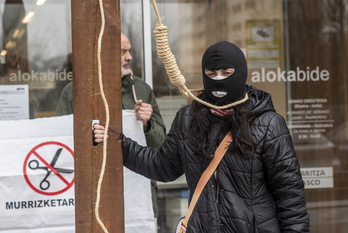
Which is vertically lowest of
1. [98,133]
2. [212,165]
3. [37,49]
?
[212,165]

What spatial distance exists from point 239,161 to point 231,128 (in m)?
0.18

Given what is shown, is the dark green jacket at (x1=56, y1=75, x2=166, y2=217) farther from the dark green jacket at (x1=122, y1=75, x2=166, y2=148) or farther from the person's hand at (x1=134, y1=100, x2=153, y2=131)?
the person's hand at (x1=134, y1=100, x2=153, y2=131)

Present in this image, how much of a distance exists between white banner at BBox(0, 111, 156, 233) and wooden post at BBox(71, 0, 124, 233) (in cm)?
120

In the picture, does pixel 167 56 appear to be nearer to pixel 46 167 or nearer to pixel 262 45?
pixel 46 167

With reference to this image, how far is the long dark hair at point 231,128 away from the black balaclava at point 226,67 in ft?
0.25

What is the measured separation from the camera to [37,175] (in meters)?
3.98

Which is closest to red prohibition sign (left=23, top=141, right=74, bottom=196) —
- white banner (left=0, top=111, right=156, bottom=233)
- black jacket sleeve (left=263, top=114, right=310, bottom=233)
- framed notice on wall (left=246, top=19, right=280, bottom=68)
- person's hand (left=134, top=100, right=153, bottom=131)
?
white banner (left=0, top=111, right=156, bottom=233)

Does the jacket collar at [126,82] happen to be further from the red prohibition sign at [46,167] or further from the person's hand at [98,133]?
the person's hand at [98,133]

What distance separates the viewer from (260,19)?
19.1 feet

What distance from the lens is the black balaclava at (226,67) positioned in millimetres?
2881

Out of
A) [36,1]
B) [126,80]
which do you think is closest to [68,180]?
[126,80]

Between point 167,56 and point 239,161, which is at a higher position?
point 167,56

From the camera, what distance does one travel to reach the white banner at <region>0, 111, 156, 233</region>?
156 inches

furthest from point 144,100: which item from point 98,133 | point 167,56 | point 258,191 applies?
point 258,191
